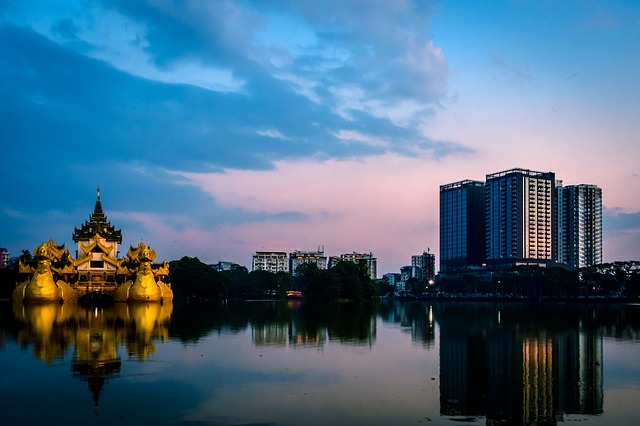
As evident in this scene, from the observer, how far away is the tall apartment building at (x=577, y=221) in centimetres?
17575

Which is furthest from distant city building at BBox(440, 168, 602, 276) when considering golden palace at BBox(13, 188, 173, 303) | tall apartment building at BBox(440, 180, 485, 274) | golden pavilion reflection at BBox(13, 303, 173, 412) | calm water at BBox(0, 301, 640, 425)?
golden pavilion reflection at BBox(13, 303, 173, 412)

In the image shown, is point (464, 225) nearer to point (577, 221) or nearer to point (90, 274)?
point (577, 221)

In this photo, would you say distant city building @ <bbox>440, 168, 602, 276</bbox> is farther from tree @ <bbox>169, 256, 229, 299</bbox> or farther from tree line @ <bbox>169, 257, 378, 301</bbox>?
tree @ <bbox>169, 256, 229, 299</bbox>

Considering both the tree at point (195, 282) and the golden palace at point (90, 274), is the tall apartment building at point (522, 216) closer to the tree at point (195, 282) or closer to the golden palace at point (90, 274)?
the tree at point (195, 282)

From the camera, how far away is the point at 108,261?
7050 centimetres

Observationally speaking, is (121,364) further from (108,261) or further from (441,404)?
(108,261)

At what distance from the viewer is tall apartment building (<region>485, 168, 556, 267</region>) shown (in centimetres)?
16338

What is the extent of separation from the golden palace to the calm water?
33521 millimetres

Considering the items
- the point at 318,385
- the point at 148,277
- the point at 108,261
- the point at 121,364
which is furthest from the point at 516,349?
the point at 108,261

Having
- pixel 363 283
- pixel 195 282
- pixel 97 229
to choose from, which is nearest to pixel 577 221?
pixel 363 283

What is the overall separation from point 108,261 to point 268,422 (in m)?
62.2

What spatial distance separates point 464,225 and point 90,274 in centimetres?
13540

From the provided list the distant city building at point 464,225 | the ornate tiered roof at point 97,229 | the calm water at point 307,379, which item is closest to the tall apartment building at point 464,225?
the distant city building at point 464,225

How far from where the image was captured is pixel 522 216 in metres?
163
